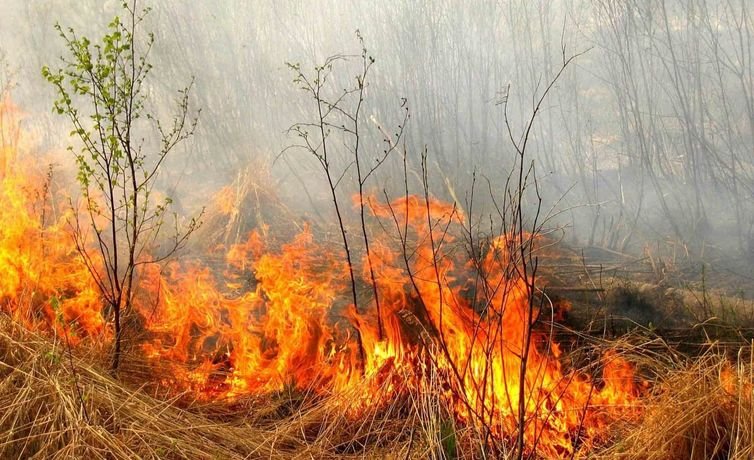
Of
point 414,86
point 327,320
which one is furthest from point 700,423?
point 414,86

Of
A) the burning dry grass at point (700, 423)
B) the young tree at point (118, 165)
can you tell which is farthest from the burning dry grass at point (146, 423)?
the burning dry grass at point (700, 423)

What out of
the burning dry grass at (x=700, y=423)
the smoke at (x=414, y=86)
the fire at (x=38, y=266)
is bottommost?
the burning dry grass at (x=700, y=423)

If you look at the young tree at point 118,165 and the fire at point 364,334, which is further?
the young tree at point 118,165

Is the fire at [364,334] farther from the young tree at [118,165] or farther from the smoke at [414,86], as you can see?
the smoke at [414,86]

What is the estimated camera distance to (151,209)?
7184 mm

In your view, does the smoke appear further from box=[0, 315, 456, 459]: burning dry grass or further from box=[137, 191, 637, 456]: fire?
box=[0, 315, 456, 459]: burning dry grass

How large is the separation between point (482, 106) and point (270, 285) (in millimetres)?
4409

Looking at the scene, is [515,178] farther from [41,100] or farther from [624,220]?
[41,100]

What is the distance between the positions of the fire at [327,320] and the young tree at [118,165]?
1.23 feet

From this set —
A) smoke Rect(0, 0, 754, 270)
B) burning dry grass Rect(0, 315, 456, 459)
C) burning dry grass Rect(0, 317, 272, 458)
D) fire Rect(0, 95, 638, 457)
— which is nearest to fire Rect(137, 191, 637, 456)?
fire Rect(0, 95, 638, 457)

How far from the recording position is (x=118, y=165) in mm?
3787

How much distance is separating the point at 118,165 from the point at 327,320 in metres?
1.95

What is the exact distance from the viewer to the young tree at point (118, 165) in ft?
11.7

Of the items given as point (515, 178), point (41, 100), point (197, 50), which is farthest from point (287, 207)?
point (41, 100)
